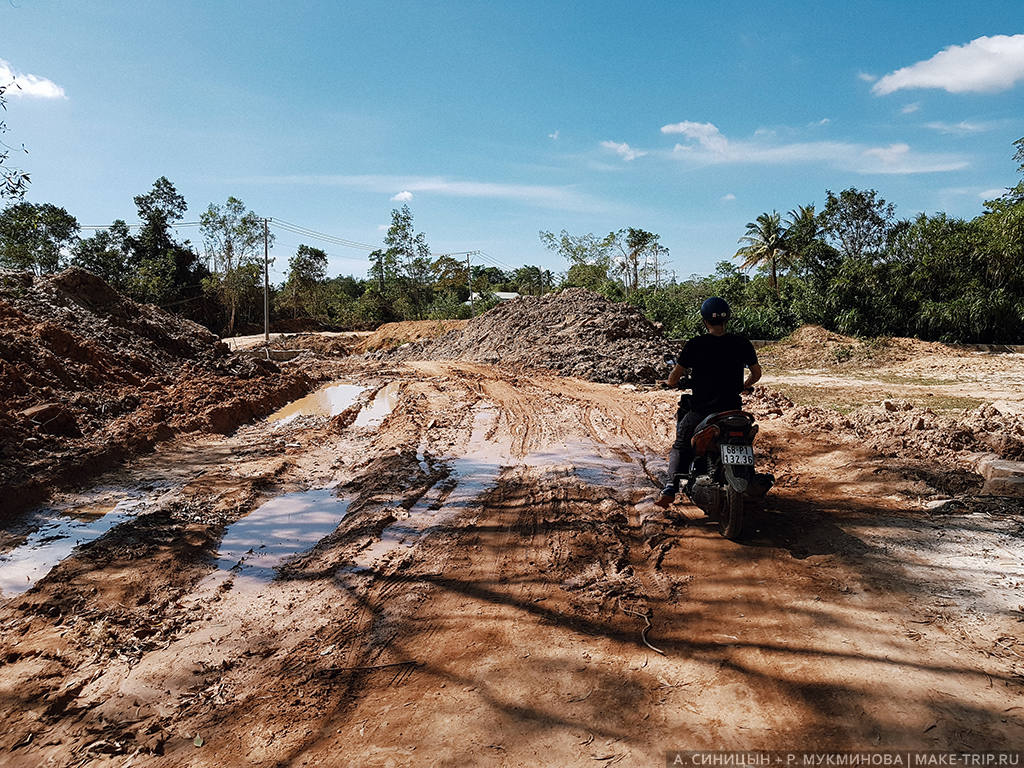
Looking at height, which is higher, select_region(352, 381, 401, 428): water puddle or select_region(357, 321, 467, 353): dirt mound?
select_region(357, 321, 467, 353): dirt mound

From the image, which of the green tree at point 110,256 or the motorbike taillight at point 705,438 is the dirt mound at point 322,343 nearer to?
the green tree at point 110,256

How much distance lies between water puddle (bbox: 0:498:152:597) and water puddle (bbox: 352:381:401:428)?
4.48 m

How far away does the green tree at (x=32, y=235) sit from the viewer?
8.18 metres

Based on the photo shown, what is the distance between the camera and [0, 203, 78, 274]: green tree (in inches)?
322

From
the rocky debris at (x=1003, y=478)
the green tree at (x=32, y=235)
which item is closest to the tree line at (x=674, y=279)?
the green tree at (x=32, y=235)

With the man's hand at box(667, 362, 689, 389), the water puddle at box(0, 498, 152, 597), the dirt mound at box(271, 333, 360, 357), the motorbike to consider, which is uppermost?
the dirt mound at box(271, 333, 360, 357)

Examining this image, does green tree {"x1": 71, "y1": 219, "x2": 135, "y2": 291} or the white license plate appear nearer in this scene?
the white license plate

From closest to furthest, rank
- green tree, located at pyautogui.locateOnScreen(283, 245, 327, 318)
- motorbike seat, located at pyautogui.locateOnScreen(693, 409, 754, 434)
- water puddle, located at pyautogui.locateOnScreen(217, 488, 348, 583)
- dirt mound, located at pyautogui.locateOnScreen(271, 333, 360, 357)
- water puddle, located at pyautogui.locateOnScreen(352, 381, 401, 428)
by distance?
1. motorbike seat, located at pyautogui.locateOnScreen(693, 409, 754, 434)
2. water puddle, located at pyautogui.locateOnScreen(217, 488, 348, 583)
3. water puddle, located at pyautogui.locateOnScreen(352, 381, 401, 428)
4. dirt mound, located at pyautogui.locateOnScreen(271, 333, 360, 357)
5. green tree, located at pyautogui.locateOnScreen(283, 245, 327, 318)

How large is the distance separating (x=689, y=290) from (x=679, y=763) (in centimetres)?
4200

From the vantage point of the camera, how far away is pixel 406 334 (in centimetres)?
3008

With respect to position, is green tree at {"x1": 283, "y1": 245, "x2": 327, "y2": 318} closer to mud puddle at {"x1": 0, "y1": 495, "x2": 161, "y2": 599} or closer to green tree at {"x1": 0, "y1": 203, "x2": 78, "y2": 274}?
green tree at {"x1": 0, "y1": 203, "x2": 78, "y2": 274}

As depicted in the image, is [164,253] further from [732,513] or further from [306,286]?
[732,513]

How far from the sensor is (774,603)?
3.29 m

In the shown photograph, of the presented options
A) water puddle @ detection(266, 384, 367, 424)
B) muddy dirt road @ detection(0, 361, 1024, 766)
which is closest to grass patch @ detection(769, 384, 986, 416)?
muddy dirt road @ detection(0, 361, 1024, 766)
